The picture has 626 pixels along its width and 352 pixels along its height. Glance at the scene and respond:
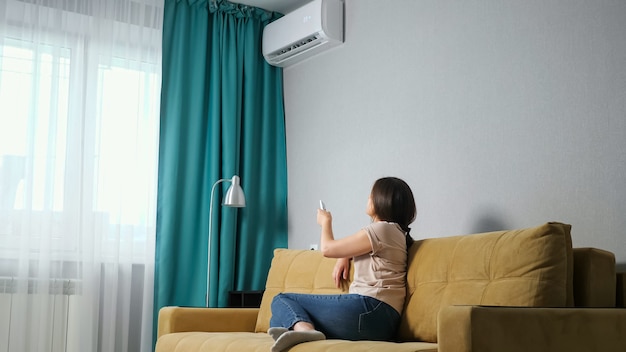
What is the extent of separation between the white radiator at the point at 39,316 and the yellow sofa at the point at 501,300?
954mm

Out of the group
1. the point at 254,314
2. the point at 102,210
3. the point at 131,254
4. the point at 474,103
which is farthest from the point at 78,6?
the point at 474,103

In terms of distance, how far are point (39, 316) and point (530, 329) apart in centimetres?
287

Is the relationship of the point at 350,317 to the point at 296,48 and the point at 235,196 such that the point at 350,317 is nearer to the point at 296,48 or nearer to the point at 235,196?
the point at 235,196

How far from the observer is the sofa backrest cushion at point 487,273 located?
8.00 feet

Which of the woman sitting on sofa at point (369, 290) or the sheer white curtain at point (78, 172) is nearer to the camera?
the woman sitting on sofa at point (369, 290)

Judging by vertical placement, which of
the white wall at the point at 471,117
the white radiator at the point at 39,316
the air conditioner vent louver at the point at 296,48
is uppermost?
the air conditioner vent louver at the point at 296,48

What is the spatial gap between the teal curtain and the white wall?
7.8 inches

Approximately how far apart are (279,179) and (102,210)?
1.14 meters

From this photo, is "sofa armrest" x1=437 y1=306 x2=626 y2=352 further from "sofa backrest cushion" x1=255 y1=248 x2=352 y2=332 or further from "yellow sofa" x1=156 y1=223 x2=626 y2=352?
"sofa backrest cushion" x1=255 y1=248 x2=352 y2=332

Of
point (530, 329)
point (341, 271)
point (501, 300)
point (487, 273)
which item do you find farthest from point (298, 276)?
point (530, 329)

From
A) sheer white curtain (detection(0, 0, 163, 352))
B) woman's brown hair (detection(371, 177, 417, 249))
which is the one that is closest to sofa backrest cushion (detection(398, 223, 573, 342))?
woman's brown hair (detection(371, 177, 417, 249))

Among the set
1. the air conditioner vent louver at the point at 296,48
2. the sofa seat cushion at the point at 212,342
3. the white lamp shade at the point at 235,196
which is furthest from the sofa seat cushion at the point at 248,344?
the air conditioner vent louver at the point at 296,48

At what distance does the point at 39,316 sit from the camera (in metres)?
4.09

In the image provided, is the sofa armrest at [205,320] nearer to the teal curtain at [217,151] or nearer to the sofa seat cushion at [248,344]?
the sofa seat cushion at [248,344]
